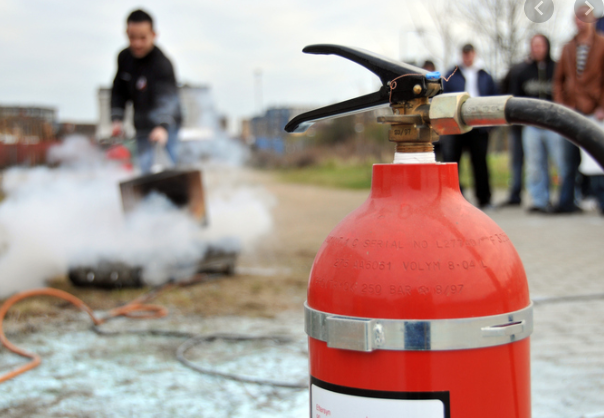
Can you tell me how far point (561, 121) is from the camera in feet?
3.51

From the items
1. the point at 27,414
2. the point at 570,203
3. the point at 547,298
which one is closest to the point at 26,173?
the point at 27,414

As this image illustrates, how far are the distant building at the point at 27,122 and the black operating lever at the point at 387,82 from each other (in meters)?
9.40

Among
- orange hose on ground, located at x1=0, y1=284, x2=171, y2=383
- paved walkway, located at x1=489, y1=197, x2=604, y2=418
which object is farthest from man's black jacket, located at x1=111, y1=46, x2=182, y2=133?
paved walkway, located at x1=489, y1=197, x2=604, y2=418

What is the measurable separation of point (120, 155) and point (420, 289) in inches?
228

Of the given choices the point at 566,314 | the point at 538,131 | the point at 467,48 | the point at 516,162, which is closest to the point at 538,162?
the point at 538,131

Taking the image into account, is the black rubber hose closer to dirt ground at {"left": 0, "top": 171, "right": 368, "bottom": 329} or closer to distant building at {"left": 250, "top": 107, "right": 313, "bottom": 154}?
dirt ground at {"left": 0, "top": 171, "right": 368, "bottom": 329}

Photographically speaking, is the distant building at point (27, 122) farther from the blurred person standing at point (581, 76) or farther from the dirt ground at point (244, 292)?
the blurred person standing at point (581, 76)

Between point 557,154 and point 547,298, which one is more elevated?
point 557,154

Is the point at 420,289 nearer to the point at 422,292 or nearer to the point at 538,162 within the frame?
the point at 422,292

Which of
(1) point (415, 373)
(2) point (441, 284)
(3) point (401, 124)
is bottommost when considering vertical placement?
(1) point (415, 373)

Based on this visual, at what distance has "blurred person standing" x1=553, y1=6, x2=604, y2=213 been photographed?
5.82m

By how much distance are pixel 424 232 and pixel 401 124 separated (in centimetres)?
24

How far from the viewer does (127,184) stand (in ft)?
12.3

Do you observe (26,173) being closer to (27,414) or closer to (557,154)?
(27,414)
